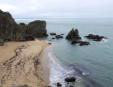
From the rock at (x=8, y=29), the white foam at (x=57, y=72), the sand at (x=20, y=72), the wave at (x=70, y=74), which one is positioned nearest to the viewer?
the sand at (x=20, y=72)

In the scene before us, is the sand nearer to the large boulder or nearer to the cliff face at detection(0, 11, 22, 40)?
the cliff face at detection(0, 11, 22, 40)

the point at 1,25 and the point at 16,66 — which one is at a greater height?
the point at 1,25

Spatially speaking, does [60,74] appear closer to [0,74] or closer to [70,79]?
[70,79]

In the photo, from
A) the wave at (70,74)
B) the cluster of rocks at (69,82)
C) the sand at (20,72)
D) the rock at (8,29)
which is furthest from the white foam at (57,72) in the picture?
the rock at (8,29)

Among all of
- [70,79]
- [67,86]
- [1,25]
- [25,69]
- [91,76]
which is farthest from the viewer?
[1,25]

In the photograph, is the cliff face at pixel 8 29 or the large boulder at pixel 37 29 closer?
the cliff face at pixel 8 29

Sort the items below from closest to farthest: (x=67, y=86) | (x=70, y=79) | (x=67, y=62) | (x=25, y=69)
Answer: (x=67, y=86) < (x=70, y=79) < (x=25, y=69) < (x=67, y=62)

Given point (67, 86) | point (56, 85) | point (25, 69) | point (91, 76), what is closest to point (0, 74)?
point (25, 69)

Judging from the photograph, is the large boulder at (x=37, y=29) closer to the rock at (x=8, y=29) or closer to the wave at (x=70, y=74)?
the rock at (x=8, y=29)

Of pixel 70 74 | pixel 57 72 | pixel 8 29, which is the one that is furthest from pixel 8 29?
pixel 70 74

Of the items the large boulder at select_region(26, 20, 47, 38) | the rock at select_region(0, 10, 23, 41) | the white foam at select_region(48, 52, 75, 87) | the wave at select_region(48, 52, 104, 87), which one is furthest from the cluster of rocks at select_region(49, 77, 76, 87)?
the large boulder at select_region(26, 20, 47, 38)

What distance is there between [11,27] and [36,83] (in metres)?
38.5

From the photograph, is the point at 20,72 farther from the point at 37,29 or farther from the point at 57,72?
the point at 37,29

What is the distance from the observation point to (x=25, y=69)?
31.9m
